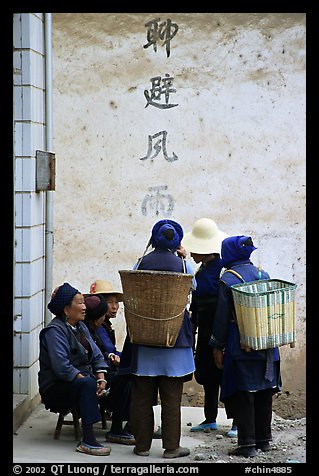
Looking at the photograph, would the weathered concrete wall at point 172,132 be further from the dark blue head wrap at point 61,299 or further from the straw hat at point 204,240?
the dark blue head wrap at point 61,299

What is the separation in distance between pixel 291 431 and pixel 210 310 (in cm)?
119

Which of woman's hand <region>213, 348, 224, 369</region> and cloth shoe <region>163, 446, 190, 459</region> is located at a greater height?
woman's hand <region>213, 348, 224, 369</region>

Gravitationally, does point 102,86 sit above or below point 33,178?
above

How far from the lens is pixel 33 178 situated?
7512mm

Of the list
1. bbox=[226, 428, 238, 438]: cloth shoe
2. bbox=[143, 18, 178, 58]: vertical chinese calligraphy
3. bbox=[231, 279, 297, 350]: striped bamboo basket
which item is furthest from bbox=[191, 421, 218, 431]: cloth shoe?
bbox=[143, 18, 178, 58]: vertical chinese calligraphy

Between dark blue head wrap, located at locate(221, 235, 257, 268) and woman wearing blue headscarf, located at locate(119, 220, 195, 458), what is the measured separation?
42 centimetres

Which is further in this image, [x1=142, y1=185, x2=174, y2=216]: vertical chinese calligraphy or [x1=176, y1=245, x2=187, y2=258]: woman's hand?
[x1=142, y1=185, x2=174, y2=216]: vertical chinese calligraphy

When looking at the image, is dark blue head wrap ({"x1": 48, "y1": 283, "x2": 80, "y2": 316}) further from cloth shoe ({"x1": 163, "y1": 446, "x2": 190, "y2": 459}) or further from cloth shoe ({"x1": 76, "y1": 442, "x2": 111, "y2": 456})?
cloth shoe ({"x1": 163, "y1": 446, "x2": 190, "y2": 459})

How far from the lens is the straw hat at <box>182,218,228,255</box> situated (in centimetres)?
720

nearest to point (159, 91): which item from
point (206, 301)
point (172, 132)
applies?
point (172, 132)

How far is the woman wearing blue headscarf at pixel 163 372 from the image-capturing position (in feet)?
20.9
